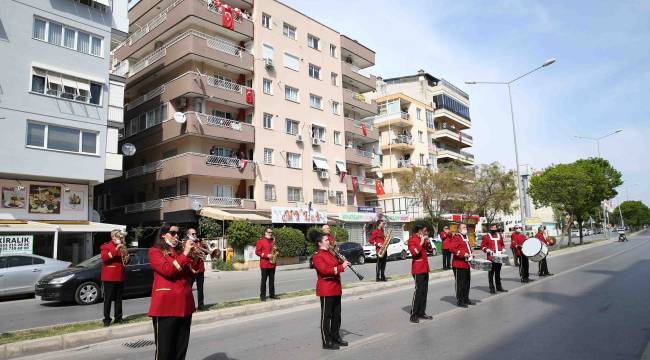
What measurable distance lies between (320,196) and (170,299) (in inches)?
1337

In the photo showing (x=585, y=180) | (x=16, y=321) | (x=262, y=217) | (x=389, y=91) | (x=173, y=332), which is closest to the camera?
(x=173, y=332)

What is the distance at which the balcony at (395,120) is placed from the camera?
52.9m

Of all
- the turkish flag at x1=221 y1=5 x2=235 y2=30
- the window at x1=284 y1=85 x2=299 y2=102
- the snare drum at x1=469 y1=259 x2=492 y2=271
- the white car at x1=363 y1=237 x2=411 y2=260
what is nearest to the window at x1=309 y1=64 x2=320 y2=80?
the window at x1=284 y1=85 x2=299 y2=102

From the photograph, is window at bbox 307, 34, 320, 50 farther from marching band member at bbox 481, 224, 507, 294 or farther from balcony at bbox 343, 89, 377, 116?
marching band member at bbox 481, 224, 507, 294

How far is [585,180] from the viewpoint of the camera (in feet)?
135

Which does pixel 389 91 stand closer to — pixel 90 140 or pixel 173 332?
pixel 90 140

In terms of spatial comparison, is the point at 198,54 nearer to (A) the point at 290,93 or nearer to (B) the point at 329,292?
(A) the point at 290,93

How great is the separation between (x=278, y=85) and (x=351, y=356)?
105 feet

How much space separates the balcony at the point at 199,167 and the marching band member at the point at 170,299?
1003 inches

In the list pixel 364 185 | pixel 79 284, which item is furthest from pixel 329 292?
pixel 364 185

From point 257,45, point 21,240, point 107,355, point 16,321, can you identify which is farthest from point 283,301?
point 257,45

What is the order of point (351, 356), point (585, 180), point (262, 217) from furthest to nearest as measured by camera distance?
1. point (585, 180)
2. point (262, 217)
3. point (351, 356)

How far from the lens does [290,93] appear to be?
124ft

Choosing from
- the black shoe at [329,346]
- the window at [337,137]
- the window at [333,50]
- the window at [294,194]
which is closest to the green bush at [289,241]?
the window at [294,194]
